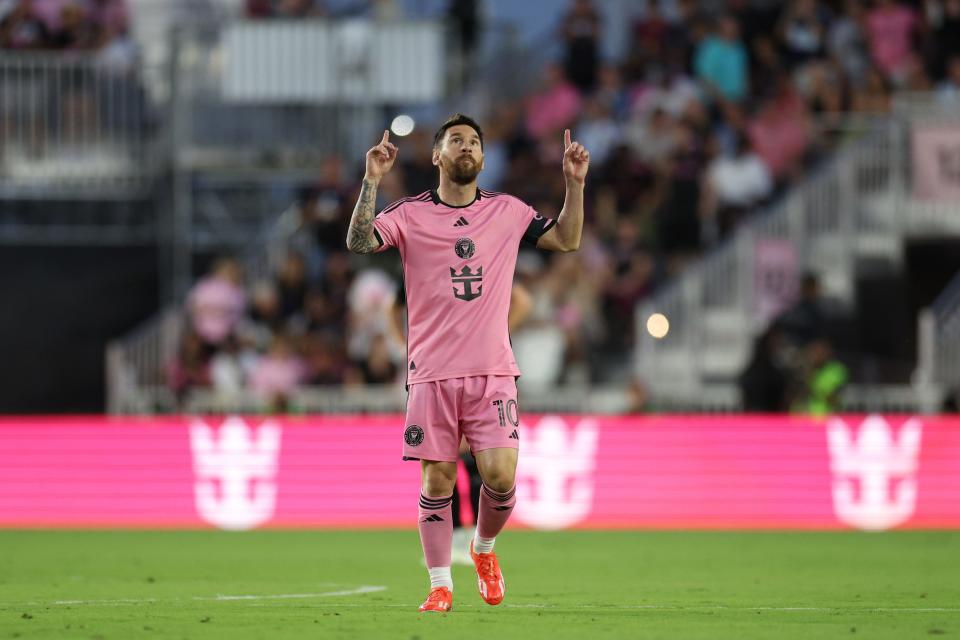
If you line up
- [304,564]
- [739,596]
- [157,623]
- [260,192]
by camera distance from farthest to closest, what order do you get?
[260,192] → [304,564] → [739,596] → [157,623]

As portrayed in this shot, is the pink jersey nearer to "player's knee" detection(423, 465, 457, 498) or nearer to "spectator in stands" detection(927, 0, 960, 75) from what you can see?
"player's knee" detection(423, 465, 457, 498)

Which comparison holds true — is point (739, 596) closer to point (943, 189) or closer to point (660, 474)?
point (660, 474)

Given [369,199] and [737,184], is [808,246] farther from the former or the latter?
[369,199]

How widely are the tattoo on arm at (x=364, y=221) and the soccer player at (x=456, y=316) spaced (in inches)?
0.4

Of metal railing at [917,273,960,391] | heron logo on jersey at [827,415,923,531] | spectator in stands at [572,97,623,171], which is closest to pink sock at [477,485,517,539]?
heron logo on jersey at [827,415,923,531]

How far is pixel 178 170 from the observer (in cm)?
2341

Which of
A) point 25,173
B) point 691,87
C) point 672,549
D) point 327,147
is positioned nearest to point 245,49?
point 327,147

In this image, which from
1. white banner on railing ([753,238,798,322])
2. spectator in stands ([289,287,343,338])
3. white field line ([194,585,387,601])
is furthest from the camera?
white banner on railing ([753,238,798,322])

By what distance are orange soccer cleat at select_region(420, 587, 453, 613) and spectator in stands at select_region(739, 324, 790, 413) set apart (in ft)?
36.7

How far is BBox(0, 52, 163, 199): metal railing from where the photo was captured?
75.7ft

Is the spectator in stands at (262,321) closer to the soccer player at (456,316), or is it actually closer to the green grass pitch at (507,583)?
the green grass pitch at (507,583)

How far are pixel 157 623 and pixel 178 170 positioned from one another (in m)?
15.1

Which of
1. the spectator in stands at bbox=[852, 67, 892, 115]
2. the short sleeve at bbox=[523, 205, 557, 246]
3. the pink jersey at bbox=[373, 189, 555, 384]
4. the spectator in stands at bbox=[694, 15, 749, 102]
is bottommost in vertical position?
the pink jersey at bbox=[373, 189, 555, 384]

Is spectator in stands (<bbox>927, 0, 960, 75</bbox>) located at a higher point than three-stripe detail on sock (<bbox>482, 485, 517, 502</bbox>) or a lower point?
higher
